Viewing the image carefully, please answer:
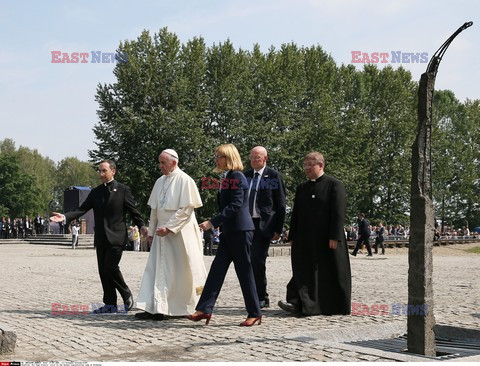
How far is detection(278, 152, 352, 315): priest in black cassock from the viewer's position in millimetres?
8672

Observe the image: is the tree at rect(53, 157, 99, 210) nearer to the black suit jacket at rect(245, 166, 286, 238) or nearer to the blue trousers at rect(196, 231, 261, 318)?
the black suit jacket at rect(245, 166, 286, 238)

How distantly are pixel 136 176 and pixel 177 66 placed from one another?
828cm

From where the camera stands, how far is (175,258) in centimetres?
857

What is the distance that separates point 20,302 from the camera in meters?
10.4

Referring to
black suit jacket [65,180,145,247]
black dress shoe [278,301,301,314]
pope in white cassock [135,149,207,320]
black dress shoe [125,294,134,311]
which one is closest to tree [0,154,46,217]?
black suit jacket [65,180,145,247]

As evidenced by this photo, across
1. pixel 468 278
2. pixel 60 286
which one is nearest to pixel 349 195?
pixel 468 278

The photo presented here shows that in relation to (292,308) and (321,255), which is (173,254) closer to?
(292,308)

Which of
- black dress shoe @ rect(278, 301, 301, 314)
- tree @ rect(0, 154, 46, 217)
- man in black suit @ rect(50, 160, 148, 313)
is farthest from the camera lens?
tree @ rect(0, 154, 46, 217)

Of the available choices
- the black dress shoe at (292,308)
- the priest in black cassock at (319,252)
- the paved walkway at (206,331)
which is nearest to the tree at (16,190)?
the paved walkway at (206,331)

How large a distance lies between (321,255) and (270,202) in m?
1.12

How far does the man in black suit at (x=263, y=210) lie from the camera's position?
30.7ft

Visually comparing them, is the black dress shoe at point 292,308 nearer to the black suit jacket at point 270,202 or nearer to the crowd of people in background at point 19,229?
the black suit jacket at point 270,202

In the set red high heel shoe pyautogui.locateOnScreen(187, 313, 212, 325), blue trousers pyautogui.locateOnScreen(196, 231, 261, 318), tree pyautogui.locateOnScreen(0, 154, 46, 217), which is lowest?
red high heel shoe pyautogui.locateOnScreen(187, 313, 212, 325)

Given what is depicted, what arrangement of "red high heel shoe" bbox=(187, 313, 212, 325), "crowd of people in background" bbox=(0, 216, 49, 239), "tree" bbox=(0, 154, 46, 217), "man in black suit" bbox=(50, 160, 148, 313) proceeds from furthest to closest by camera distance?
"tree" bbox=(0, 154, 46, 217) → "crowd of people in background" bbox=(0, 216, 49, 239) → "man in black suit" bbox=(50, 160, 148, 313) → "red high heel shoe" bbox=(187, 313, 212, 325)
